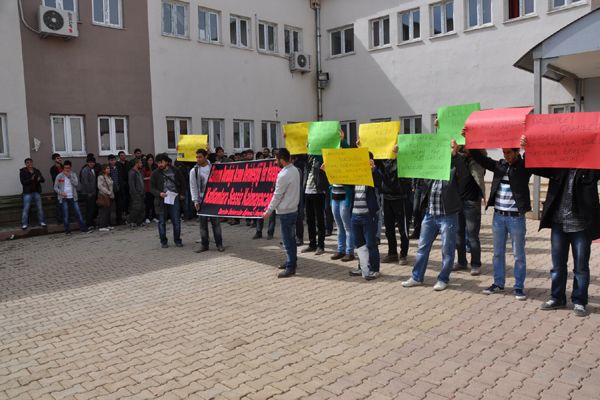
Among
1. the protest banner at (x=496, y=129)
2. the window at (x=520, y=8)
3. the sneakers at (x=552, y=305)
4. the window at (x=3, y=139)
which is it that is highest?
the window at (x=520, y=8)

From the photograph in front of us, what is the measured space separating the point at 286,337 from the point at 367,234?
2569 millimetres

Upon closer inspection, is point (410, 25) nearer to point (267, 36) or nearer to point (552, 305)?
point (267, 36)

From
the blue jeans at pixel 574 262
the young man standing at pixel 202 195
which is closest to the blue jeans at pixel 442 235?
the blue jeans at pixel 574 262

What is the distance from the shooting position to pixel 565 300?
19.4 ft

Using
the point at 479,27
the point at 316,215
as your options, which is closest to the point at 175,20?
the point at 479,27

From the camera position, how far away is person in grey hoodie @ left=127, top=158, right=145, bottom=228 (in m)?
14.3

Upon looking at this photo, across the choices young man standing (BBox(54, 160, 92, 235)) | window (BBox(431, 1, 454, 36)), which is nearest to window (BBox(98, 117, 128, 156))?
young man standing (BBox(54, 160, 92, 235))

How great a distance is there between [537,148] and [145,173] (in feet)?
39.1

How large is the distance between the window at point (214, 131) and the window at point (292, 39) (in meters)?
5.00

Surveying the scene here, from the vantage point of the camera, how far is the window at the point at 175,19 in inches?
693

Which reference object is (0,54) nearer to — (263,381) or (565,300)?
(263,381)

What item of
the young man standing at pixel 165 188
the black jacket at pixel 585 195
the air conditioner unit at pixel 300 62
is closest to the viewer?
the black jacket at pixel 585 195

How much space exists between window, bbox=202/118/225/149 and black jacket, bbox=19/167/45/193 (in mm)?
6655

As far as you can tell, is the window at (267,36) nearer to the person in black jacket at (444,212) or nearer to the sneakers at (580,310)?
the person in black jacket at (444,212)
